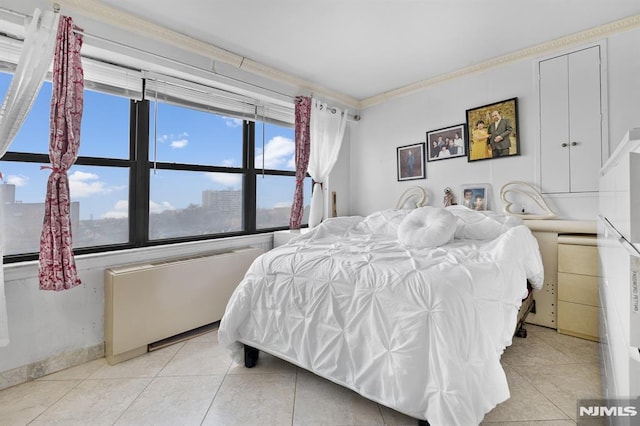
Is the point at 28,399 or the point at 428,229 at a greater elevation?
the point at 428,229

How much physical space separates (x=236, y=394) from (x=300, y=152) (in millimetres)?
2511

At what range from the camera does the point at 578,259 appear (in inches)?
88.7

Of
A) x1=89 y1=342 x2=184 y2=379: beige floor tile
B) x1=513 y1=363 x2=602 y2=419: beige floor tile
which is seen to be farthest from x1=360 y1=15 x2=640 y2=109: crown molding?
x1=89 y1=342 x2=184 y2=379: beige floor tile

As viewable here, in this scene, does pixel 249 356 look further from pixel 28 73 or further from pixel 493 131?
pixel 493 131

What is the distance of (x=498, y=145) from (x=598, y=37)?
1.06 m

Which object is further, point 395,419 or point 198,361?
point 198,361

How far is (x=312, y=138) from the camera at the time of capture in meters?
3.54

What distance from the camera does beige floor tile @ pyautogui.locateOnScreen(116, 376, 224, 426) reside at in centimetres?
144

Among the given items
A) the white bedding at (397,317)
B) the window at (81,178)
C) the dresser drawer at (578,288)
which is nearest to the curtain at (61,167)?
the window at (81,178)

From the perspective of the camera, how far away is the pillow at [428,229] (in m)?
2.02

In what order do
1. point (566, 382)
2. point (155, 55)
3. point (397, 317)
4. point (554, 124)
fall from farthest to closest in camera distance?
point (554, 124) < point (155, 55) < point (566, 382) < point (397, 317)

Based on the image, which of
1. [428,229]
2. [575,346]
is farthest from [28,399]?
[575,346]

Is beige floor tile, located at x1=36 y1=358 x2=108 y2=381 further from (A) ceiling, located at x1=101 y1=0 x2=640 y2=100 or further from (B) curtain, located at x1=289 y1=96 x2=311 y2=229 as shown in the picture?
(A) ceiling, located at x1=101 y1=0 x2=640 y2=100

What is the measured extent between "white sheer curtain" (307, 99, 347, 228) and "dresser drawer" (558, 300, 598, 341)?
237 cm
